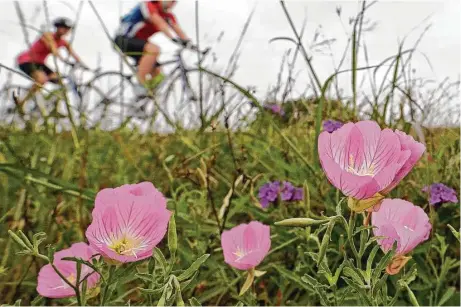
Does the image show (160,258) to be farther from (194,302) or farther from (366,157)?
(366,157)

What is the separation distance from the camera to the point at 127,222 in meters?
0.50

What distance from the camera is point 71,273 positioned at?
0.77 m

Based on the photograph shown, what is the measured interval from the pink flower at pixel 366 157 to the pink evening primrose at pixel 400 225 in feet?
0.35

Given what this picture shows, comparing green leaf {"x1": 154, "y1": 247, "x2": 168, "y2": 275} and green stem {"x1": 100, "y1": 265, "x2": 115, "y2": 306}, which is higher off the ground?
green leaf {"x1": 154, "y1": 247, "x2": 168, "y2": 275}

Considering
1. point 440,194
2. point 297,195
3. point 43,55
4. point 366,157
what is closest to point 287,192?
point 297,195

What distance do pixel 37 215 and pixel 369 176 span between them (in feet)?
3.39

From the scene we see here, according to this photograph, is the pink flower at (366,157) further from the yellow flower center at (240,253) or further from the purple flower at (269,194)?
the purple flower at (269,194)

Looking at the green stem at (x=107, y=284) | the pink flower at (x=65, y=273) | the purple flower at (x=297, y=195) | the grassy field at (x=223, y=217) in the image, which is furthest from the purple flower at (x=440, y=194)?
the green stem at (x=107, y=284)

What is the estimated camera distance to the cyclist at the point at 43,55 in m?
1.48

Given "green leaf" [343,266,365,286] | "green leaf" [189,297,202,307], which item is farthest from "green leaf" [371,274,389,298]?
"green leaf" [189,297,202,307]

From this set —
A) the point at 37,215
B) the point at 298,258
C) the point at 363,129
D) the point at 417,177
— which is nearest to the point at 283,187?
the point at 298,258

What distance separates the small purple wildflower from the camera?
1.20 meters

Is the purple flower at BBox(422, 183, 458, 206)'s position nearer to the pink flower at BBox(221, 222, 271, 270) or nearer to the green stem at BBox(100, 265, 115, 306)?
the pink flower at BBox(221, 222, 271, 270)

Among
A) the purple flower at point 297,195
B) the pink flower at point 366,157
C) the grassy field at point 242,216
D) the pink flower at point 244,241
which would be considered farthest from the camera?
the purple flower at point 297,195
